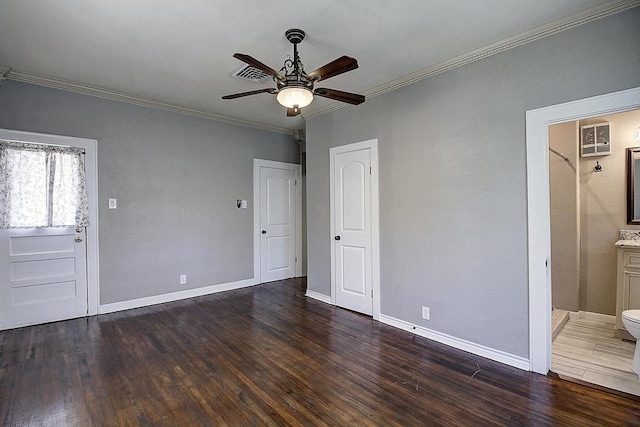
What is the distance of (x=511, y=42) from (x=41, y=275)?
17.2 feet

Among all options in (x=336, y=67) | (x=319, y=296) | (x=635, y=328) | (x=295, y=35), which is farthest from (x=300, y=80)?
(x=635, y=328)

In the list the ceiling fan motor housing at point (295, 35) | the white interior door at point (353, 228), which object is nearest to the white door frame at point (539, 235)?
the white interior door at point (353, 228)

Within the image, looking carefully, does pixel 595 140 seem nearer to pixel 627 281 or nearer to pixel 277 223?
pixel 627 281

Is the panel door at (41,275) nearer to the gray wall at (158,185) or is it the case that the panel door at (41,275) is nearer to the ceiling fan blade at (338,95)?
the gray wall at (158,185)

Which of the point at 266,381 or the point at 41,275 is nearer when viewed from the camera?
the point at 266,381

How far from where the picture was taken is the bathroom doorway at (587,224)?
3410mm

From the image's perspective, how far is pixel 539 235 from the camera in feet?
8.21

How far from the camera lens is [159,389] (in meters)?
2.32

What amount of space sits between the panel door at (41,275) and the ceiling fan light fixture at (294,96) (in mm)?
3113

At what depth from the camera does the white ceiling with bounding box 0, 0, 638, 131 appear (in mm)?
2248

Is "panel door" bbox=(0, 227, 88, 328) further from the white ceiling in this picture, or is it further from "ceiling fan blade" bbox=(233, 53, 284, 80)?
"ceiling fan blade" bbox=(233, 53, 284, 80)

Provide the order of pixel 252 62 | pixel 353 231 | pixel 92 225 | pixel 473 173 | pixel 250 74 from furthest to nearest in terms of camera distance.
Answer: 1. pixel 353 231
2. pixel 92 225
3. pixel 250 74
4. pixel 473 173
5. pixel 252 62

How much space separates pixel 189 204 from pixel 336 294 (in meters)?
2.48

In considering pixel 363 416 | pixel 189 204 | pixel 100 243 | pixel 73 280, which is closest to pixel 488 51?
pixel 363 416
